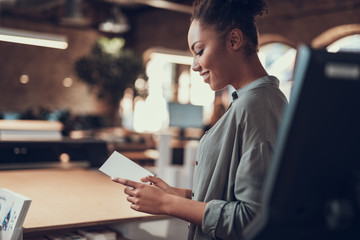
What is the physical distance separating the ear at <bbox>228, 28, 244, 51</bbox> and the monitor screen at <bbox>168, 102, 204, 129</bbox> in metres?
6.44

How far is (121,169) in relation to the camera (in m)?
1.45

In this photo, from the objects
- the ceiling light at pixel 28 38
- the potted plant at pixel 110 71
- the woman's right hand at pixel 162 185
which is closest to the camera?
the woman's right hand at pixel 162 185

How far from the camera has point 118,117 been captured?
43.8ft

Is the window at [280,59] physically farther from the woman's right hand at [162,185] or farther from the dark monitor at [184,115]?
the woman's right hand at [162,185]

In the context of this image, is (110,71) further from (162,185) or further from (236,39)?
(236,39)

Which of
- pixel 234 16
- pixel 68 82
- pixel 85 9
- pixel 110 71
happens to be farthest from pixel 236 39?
pixel 85 9

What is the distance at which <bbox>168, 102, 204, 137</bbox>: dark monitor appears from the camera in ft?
25.4

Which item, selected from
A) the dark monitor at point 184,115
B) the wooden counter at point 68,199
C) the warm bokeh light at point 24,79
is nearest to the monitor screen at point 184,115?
the dark monitor at point 184,115

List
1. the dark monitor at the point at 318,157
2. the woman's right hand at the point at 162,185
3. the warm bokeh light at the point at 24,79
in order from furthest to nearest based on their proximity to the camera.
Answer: the warm bokeh light at the point at 24,79, the woman's right hand at the point at 162,185, the dark monitor at the point at 318,157

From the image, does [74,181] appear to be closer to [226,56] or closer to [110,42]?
[226,56]

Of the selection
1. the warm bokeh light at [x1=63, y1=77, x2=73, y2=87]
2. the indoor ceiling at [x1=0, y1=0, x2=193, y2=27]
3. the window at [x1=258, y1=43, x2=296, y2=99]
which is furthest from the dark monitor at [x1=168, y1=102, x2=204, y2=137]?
the warm bokeh light at [x1=63, y1=77, x2=73, y2=87]

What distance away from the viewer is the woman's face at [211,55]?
50.1 inches

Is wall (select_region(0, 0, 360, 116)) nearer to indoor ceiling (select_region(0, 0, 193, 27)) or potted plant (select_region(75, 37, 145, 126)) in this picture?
indoor ceiling (select_region(0, 0, 193, 27))

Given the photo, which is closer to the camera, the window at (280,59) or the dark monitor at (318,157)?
the dark monitor at (318,157)
